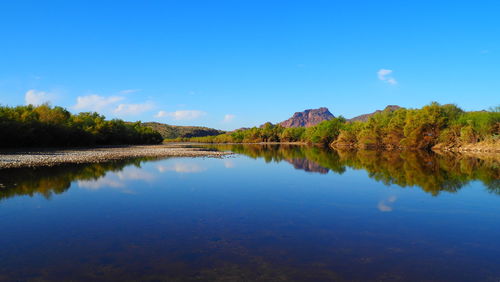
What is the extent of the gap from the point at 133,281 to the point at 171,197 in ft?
32.8

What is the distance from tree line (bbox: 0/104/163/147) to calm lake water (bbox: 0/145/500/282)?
58.7 m

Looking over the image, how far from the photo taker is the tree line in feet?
210

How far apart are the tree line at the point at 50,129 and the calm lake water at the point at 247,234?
2312 inches

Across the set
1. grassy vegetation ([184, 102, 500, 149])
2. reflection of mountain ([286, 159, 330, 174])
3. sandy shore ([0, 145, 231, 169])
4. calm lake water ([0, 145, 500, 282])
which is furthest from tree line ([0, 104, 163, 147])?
grassy vegetation ([184, 102, 500, 149])

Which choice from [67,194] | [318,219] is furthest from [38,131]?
[318,219]

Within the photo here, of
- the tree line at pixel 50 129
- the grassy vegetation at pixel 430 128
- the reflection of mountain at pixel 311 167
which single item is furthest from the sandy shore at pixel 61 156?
the grassy vegetation at pixel 430 128

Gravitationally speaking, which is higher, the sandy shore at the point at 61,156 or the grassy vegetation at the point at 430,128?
the grassy vegetation at the point at 430,128

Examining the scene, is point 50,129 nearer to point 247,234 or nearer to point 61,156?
point 61,156

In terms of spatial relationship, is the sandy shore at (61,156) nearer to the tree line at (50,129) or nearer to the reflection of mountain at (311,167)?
the tree line at (50,129)

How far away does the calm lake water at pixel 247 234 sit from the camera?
22.7 ft

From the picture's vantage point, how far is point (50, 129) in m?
76.2

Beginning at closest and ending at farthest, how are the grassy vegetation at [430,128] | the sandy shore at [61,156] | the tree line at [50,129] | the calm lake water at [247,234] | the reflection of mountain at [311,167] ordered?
the calm lake water at [247,234], the reflection of mountain at [311,167], the sandy shore at [61,156], the tree line at [50,129], the grassy vegetation at [430,128]

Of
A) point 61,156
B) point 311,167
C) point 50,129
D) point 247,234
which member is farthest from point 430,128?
point 50,129

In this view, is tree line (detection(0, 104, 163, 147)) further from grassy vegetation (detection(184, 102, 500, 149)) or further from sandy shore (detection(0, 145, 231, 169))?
grassy vegetation (detection(184, 102, 500, 149))
